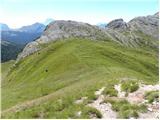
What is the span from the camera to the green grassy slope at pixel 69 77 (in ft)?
88.8

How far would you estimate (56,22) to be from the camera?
18450 cm

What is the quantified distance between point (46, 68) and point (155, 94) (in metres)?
65.5

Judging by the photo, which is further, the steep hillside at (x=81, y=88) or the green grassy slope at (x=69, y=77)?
the green grassy slope at (x=69, y=77)

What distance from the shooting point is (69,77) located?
66.6 metres

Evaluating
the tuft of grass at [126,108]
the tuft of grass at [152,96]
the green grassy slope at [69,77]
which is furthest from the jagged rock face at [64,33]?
the tuft of grass at [126,108]

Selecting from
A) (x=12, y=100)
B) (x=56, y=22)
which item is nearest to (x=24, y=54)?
(x=56, y=22)

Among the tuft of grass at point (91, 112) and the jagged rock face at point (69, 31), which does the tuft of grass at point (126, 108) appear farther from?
the jagged rock face at point (69, 31)

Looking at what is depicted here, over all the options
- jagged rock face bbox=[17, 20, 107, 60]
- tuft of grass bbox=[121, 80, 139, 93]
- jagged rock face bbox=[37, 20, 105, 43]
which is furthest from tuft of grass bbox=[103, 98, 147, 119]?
jagged rock face bbox=[37, 20, 105, 43]

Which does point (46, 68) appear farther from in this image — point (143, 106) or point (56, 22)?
point (56, 22)

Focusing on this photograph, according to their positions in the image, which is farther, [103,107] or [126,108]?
[103,107]

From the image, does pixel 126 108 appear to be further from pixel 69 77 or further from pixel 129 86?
pixel 69 77

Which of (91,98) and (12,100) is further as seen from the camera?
(12,100)

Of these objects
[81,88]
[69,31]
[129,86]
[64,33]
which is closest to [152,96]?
[129,86]

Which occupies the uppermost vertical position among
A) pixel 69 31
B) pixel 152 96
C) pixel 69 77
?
pixel 152 96
